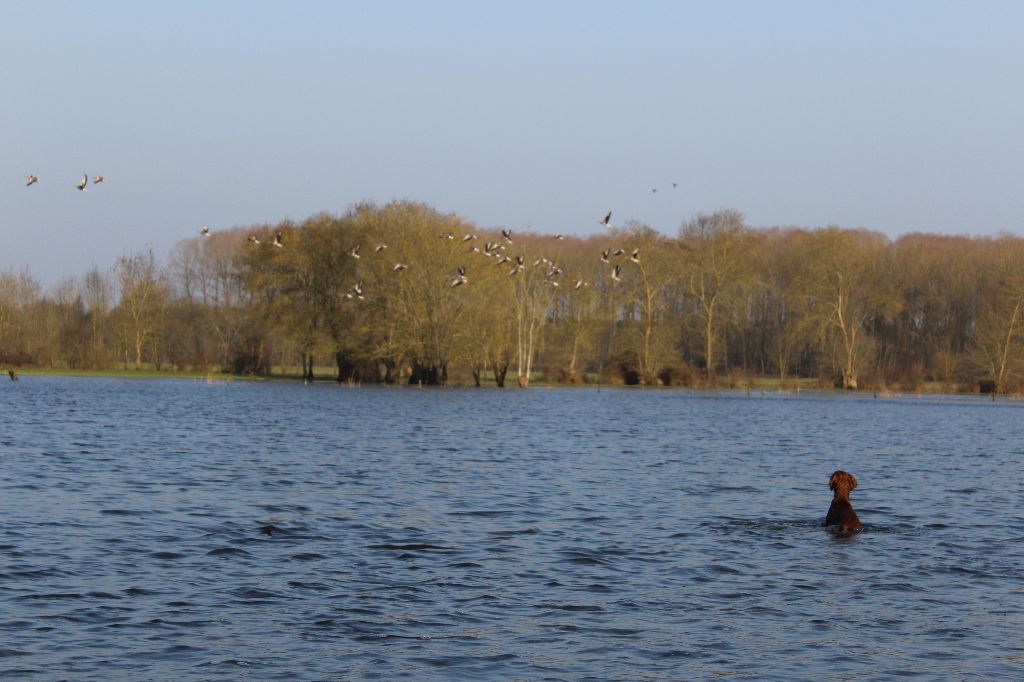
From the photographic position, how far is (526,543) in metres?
17.2

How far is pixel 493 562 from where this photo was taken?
1558cm

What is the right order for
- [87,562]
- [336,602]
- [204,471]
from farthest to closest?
[204,471] < [87,562] < [336,602]

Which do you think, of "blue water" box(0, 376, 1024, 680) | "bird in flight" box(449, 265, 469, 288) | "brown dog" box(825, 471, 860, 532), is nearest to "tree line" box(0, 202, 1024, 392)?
"bird in flight" box(449, 265, 469, 288)

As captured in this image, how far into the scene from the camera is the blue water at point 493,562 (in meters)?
10.8

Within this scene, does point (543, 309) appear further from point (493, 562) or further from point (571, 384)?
point (493, 562)

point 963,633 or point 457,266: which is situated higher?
point 457,266

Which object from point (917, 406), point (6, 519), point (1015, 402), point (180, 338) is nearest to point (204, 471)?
point (6, 519)

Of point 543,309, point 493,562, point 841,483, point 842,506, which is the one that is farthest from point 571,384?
point 493,562

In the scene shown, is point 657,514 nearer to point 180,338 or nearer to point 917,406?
point 917,406

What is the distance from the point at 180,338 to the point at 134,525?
89848 millimetres

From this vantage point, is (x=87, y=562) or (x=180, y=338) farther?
(x=180, y=338)

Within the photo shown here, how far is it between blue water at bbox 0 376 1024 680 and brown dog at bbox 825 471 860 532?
1.19ft

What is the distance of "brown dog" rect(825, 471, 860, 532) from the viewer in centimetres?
1836

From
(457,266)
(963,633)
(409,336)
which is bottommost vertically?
(963,633)
